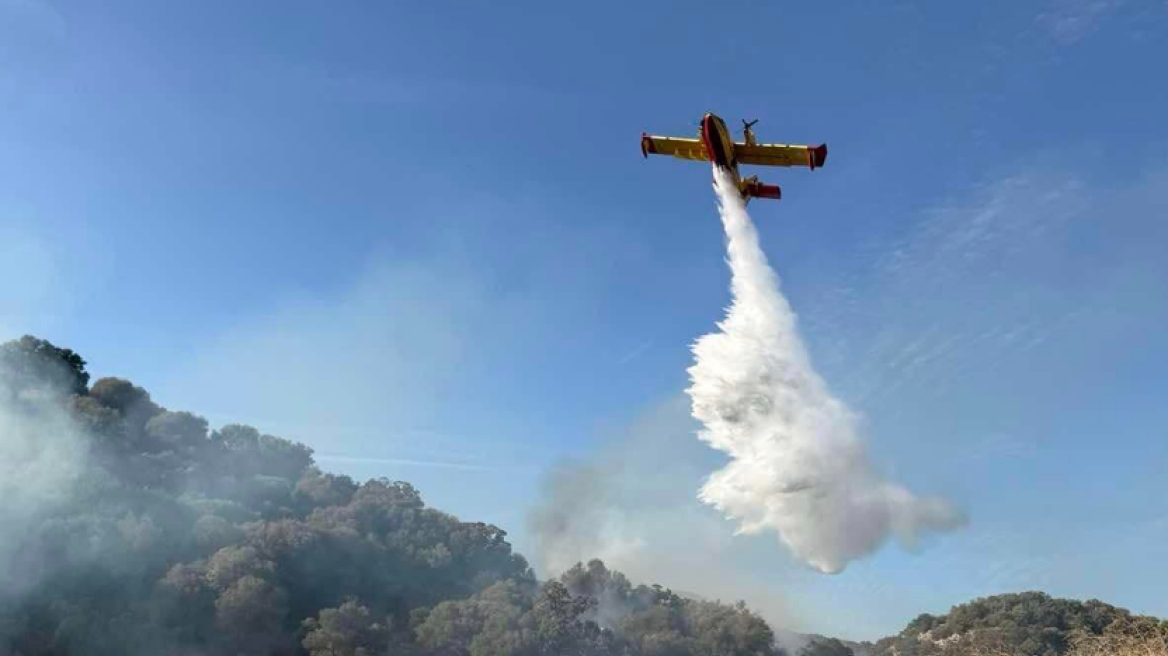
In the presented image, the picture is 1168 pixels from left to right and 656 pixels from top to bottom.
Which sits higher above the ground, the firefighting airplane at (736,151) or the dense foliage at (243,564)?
the firefighting airplane at (736,151)

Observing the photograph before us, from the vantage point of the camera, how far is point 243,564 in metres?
69.4

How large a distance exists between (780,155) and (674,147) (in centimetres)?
635

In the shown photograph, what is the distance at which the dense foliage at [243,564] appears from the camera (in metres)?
60.8

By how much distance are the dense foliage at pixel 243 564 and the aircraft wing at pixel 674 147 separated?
4439 centimetres

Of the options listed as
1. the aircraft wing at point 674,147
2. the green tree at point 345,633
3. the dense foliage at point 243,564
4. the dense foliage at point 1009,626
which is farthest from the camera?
the dense foliage at point 1009,626

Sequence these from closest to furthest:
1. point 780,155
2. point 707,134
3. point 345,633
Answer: point 707,134 → point 780,155 → point 345,633

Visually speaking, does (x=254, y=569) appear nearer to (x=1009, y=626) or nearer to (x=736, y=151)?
(x=736, y=151)

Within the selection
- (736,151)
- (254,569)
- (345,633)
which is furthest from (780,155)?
(254,569)

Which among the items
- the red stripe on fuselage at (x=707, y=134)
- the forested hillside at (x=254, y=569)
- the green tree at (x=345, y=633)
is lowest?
the green tree at (x=345, y=633)

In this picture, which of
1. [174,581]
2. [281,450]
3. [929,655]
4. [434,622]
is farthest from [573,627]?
[929,655]

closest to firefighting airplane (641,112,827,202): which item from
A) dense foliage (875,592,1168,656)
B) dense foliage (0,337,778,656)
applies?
dense foliage (0,337,778,656)

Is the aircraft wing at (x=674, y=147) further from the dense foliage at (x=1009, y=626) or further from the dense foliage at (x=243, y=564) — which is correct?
the dense foliage at (x=1009, y=626)

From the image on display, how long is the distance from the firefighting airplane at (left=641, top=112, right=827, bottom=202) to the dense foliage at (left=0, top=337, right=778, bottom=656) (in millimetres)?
44566

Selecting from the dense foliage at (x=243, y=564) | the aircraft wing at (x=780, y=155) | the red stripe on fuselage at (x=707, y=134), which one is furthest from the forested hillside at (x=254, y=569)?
the red stripe on fuselage at (x=707, y=134)
